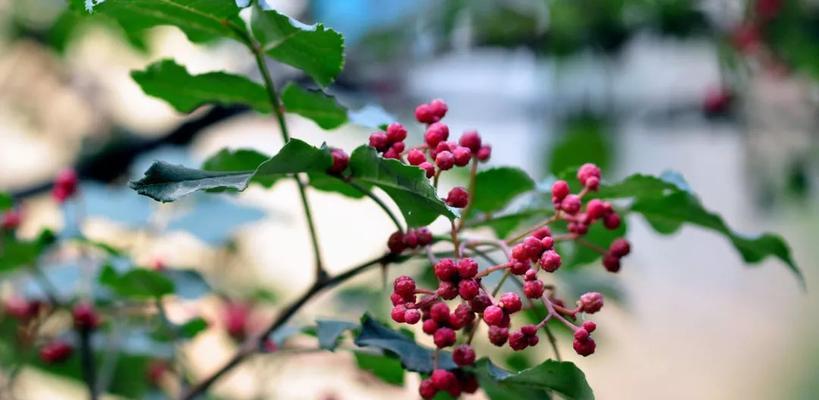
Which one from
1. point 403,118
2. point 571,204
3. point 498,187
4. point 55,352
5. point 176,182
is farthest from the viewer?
point 403,118

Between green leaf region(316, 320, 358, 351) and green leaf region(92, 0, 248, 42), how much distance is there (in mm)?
181

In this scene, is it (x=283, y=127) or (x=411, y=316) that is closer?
(x=411, y=316)

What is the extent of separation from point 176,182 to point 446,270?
0.14m

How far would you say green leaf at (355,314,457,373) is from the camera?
0.51 metres

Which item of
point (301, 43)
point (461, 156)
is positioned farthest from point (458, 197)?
point (301, 43)

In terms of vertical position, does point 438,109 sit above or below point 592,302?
above

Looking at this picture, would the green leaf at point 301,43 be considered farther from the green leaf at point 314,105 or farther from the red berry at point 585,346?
the red berry at point 585,346

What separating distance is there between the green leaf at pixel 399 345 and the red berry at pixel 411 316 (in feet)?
0.14

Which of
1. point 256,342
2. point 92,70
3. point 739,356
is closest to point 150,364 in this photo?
point 256,342

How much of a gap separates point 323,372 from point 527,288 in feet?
2.85

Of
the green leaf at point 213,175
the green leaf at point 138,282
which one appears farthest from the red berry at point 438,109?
the green leaf at point 138,282

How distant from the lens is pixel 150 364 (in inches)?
36.7

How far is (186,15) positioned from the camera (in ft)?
1.73

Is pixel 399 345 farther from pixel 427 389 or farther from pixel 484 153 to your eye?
pixel 484 153
